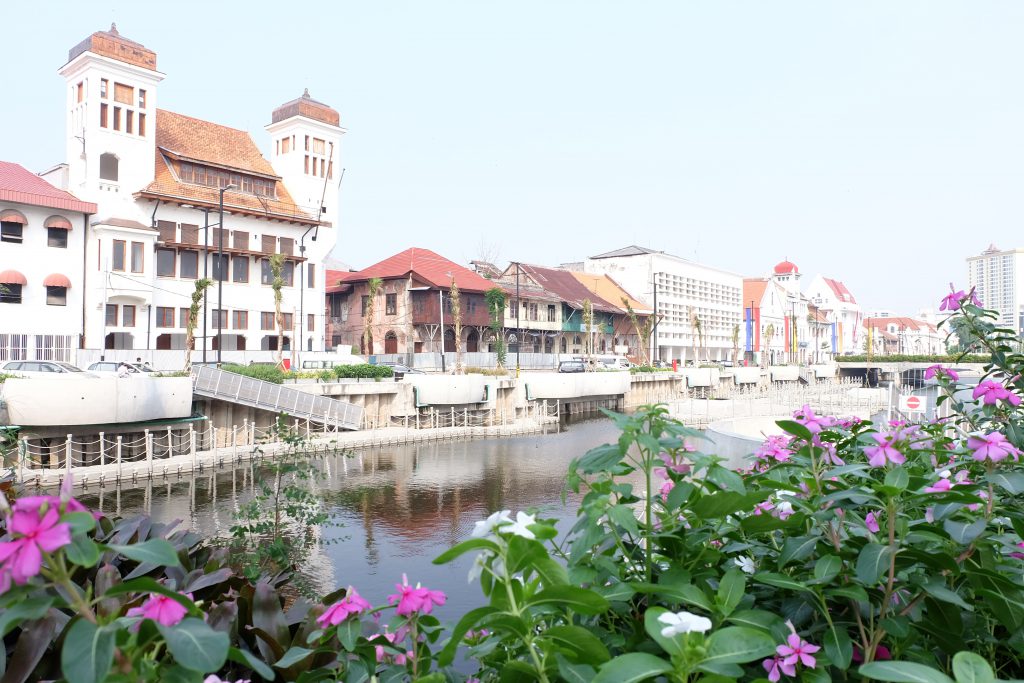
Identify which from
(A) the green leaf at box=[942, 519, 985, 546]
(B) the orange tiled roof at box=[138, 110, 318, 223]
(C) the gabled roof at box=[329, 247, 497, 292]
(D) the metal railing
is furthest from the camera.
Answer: (C) the gabled roof at box=[329, 247, 497, 292]

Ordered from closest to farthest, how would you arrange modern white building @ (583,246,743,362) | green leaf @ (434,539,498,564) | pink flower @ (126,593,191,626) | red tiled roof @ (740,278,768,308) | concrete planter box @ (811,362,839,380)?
1. pink flower @ (126,593,191,626)
2. green leaf @ (434,539,498,564)
3. modern white building @ (583,246,743,362)
4. concrete planter box @ (811,362,839,380)
5. red tiled roof @ (740,278,768,308)

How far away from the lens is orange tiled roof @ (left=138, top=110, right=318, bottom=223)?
4225 centimetres

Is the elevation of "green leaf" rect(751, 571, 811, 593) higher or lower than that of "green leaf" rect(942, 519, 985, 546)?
lower

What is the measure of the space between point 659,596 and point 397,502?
19.2 metres

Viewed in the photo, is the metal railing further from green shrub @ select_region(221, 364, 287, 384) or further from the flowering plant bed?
the flowering plant bed

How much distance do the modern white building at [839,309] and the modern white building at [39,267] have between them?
126513mm

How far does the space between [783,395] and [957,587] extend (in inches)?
2017

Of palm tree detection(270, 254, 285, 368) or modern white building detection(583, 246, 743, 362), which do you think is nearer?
palm tree detection(270, 254, 285, 368)

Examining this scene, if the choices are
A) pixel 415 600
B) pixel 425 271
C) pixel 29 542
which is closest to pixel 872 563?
pixel 415 600

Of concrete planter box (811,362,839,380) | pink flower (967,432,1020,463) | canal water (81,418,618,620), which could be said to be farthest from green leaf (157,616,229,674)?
concrete planter box (811,362,839,380)

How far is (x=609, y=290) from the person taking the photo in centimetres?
7906

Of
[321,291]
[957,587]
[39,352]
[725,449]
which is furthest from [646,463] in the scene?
[321,291]

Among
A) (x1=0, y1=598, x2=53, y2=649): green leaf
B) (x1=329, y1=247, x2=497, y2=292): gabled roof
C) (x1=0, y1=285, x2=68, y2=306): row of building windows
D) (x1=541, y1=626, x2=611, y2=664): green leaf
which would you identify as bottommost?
(x1=541, y1=626, x2=611, y2=664): green leaf

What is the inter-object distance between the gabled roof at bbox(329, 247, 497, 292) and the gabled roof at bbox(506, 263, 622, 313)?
24.9 ft
